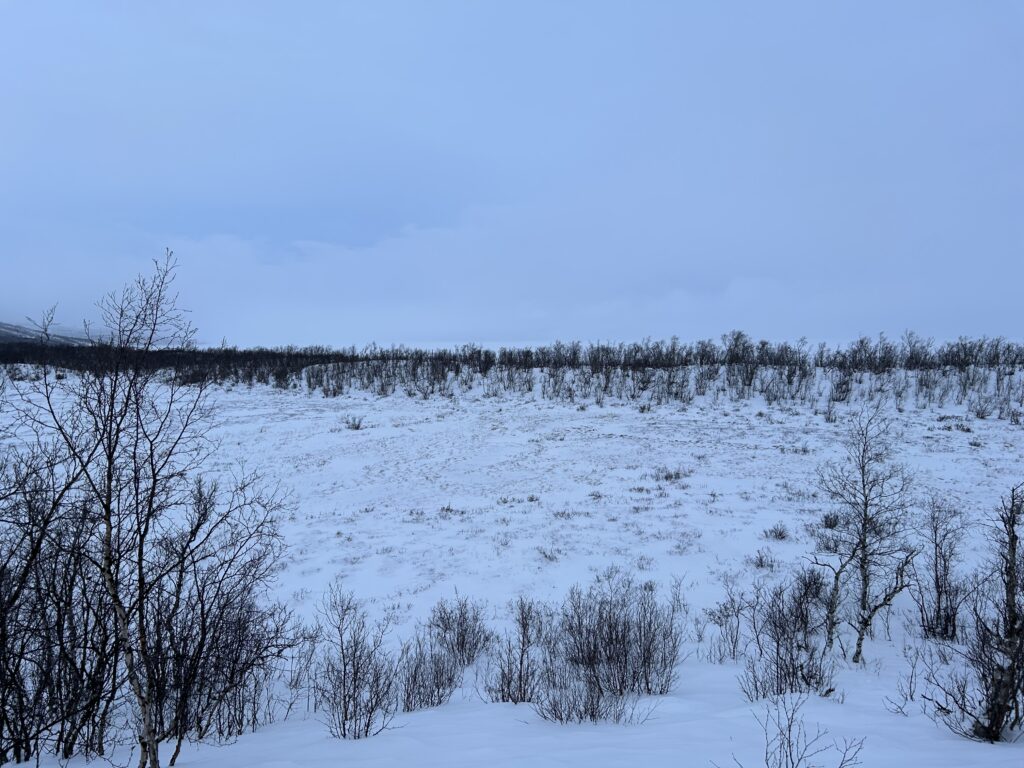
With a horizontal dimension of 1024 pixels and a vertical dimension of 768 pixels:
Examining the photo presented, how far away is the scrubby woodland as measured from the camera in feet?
13.9

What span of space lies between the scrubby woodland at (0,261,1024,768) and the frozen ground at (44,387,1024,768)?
333 millimetres

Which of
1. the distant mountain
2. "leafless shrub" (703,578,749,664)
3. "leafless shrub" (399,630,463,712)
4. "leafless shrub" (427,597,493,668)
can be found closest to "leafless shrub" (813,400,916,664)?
"leafless shrub" (703,578,749,664)

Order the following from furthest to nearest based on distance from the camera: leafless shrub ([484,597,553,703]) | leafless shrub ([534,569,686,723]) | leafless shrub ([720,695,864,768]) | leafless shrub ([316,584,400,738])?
leafless shrub ([484,597,553,703]) < leafless shrub ([534,569,686,723]) < leafless shrub ([316,584,400,738]) < leafless shrub ([720,695,864,768])

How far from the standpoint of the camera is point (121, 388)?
4.31 meters

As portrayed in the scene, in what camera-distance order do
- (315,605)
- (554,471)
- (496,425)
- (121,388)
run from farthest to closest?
1. (496,425)
2. (554,471)
3. (315,605)
4. (121,388)

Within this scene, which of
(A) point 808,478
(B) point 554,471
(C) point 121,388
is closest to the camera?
(C) point 121,388

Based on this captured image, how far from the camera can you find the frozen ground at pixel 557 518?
168 inches

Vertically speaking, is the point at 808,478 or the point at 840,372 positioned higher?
the point at 840,372

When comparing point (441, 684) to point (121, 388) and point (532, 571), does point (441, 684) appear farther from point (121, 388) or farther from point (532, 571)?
point (121, 388)

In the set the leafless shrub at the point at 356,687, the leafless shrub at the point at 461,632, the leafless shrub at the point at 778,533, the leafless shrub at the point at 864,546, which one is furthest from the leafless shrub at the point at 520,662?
the leafless shrub at the point at 778,533

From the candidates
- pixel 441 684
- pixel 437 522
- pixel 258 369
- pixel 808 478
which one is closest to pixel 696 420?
pixel 808 478

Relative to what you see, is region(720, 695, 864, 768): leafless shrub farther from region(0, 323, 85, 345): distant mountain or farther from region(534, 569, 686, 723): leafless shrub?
region(0, 323, 85, 345): distant mountain

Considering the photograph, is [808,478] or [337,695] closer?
[337,695]

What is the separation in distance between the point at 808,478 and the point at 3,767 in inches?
640
